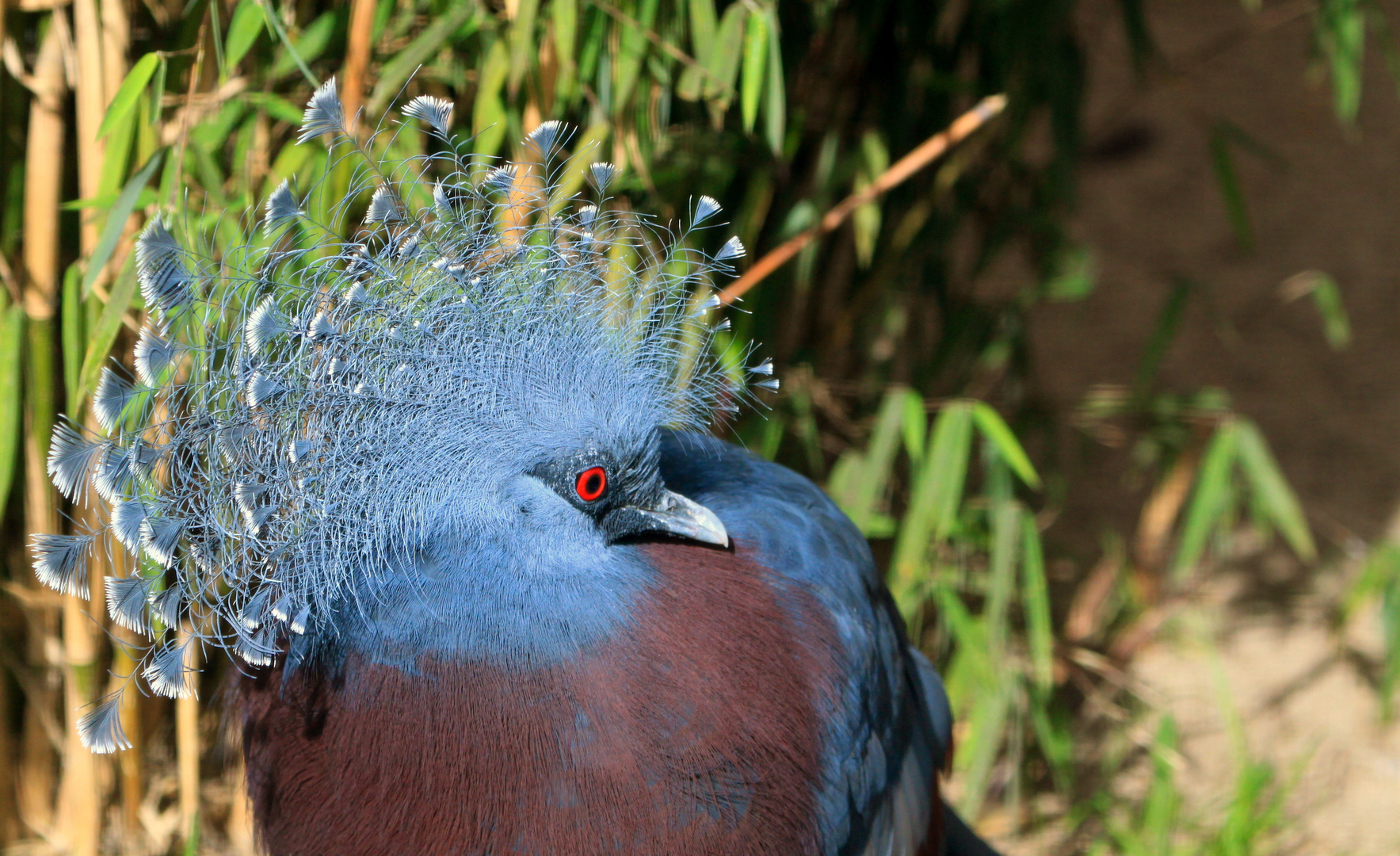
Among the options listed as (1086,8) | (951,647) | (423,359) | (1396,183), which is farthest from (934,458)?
(1396,183)

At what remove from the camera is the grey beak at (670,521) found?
1125 mm

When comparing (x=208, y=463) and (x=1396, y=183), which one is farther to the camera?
(x=1396, y=183)

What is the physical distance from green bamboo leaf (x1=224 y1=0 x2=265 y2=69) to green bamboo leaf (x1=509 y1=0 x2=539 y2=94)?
0.26 m

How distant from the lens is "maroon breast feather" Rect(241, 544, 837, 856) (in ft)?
3.30

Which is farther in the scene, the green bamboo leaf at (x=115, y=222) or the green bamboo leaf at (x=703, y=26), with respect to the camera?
the green bamboo leaf at (x=703, y=26)

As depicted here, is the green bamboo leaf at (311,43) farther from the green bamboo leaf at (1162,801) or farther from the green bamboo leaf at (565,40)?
the green bamboo leaf at (1162,801)

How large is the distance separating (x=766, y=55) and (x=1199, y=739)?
178 centimetres

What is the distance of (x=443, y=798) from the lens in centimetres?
101

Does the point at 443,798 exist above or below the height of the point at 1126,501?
above

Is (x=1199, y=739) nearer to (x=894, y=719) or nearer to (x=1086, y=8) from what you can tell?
(x=894, y=719)

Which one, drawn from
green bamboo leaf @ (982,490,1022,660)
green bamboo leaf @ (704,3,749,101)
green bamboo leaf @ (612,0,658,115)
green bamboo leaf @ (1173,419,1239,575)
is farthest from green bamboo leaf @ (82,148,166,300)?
green bamboo leaf @ (1173,419,1239,575)

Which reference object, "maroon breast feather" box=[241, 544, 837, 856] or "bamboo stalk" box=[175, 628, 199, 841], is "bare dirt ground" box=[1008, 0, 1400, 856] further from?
"bamboo stalk" box=[175, 628, 199, 841]

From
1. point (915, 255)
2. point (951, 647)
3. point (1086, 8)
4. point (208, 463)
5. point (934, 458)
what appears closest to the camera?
point (208, 463)

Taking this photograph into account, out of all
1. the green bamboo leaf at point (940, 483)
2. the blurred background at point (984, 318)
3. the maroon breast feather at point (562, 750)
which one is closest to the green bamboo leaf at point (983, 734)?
the blurred background at point (984, 318)
